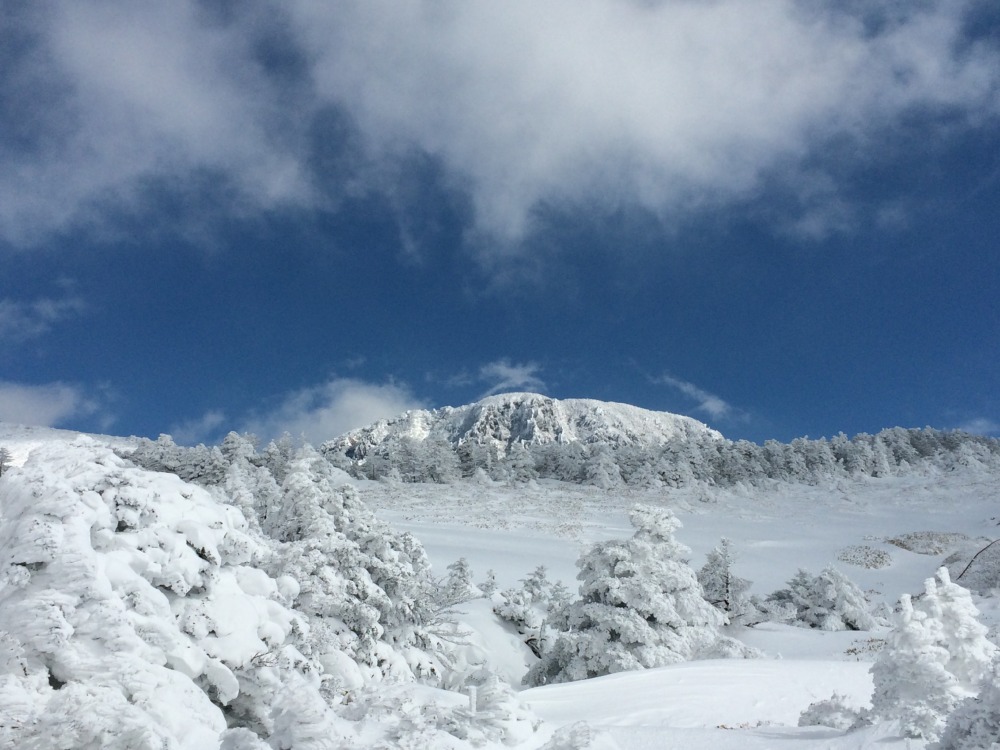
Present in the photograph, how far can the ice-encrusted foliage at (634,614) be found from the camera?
15680mm

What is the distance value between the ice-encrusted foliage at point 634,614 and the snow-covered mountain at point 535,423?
339 ft

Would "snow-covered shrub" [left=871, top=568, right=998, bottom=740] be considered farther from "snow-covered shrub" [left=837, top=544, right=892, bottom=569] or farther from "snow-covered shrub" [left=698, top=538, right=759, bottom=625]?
"snow-covered shrub" [left=837, top=544, right=892, bottom=569]

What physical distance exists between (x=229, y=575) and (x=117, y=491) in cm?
147

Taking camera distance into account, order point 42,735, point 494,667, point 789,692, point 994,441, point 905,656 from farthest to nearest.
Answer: point 994,441
point 494,667
point 789,692
point 905,656
point 42,735

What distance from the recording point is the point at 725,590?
79.6 ft

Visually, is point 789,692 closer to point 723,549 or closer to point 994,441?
point 723,549

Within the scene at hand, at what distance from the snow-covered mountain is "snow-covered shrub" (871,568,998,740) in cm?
11361

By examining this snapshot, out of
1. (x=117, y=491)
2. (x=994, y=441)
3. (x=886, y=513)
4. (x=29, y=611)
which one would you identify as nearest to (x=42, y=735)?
(x=29, y=611)

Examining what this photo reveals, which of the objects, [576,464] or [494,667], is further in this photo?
[576,464]

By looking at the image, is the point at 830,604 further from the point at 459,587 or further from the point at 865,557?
the point at 865,557

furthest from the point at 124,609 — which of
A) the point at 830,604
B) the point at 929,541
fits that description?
the point at 929,541

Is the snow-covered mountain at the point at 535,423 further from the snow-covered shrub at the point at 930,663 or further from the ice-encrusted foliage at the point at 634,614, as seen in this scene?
the snow-covered shrub at the point at 930,663

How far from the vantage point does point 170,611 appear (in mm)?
5520

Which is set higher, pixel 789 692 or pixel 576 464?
pixel 576 464
